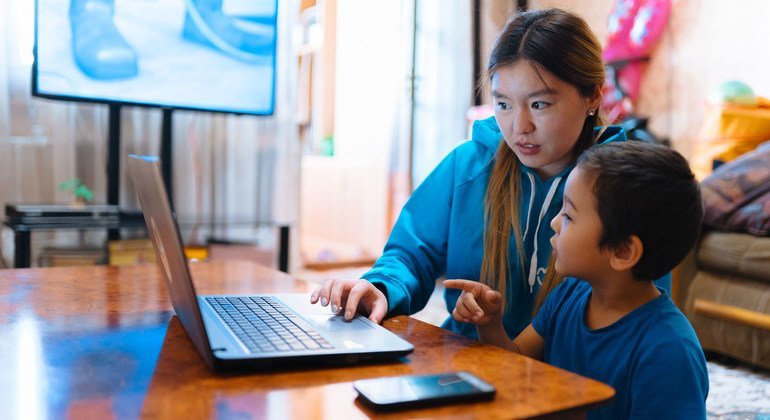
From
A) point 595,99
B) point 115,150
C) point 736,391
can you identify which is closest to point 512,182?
point 595,99

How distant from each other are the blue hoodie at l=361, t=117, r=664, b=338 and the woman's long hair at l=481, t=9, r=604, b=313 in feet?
0.05

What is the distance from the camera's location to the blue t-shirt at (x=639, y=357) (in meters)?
0.69

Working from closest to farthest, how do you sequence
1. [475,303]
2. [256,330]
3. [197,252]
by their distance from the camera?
[256,330]
[475,303]
[197,252]

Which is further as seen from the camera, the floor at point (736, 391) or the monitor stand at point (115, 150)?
the monitor stand at point (115, 150)

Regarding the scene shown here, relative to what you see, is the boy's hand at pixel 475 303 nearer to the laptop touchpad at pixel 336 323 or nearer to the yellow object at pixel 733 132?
the laptop touchpad at pixel 336 323

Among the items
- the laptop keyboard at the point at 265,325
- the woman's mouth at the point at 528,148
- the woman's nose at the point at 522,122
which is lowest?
the laptop keyboard at the point at 265,325

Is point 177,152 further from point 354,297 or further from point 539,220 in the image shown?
point 354,297

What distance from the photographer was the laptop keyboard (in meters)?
0.61

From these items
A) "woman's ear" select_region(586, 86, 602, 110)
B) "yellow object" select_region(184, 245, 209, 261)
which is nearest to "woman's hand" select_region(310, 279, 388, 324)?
"woman's ear" select_region(586, 86, 602, 110)

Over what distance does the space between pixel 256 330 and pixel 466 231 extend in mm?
487

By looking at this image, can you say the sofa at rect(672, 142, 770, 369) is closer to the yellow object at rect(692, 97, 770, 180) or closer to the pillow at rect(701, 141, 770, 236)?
the pillow at rect(701, 141, 770, 236)

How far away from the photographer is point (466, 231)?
107 centimetres

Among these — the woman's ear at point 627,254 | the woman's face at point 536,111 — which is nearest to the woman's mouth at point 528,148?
the woman's face at point 536,111

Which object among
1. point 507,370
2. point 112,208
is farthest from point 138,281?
point 112,208
